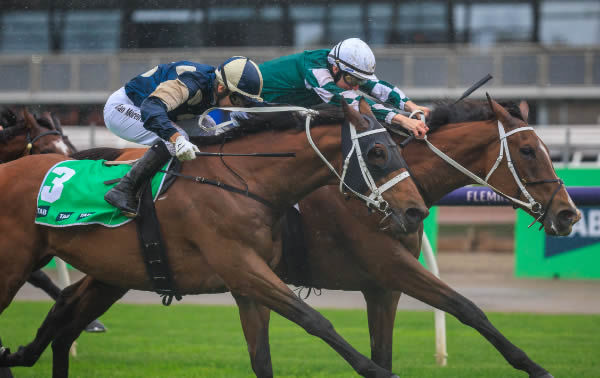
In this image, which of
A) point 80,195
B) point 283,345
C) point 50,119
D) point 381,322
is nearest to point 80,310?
point 80,195

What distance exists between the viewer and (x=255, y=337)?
15.9 feet

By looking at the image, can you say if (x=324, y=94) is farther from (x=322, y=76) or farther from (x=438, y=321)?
(x=438, y=321)

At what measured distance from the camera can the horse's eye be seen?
193 inches

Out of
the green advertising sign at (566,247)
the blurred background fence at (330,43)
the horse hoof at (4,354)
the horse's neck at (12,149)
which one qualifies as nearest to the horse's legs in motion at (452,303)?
the horse hoof at (4,354)

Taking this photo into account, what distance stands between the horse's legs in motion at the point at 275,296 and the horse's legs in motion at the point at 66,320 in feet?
4.06

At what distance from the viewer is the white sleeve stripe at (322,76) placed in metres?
5.21

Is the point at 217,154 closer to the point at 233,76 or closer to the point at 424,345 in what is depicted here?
the point at 233,76

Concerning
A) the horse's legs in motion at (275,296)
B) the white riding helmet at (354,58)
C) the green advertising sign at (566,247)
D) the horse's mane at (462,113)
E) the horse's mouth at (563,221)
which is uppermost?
the white riding helmet at (354,58)

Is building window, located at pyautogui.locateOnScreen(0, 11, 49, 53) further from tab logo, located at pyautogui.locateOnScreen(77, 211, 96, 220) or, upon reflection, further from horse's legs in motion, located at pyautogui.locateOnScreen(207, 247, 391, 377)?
horse's legs in motion, located at pyautogui.locateOnScreen(207, 247, 391, 377)

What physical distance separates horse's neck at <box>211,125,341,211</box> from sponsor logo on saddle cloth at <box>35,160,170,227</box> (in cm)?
56

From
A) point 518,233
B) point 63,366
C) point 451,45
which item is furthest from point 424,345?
point 451,45

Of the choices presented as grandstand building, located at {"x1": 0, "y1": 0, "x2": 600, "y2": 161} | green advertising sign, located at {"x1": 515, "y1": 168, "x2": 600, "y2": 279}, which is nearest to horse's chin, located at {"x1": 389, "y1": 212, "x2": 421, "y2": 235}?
green advertising sign, located at {"x1": 515, "y1": 168, "x2": 600, "y2": 279}

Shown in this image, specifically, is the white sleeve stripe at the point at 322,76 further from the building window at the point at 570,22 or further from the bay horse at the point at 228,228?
the building window at the point at 570,22

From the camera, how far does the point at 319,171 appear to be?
4676 mm
